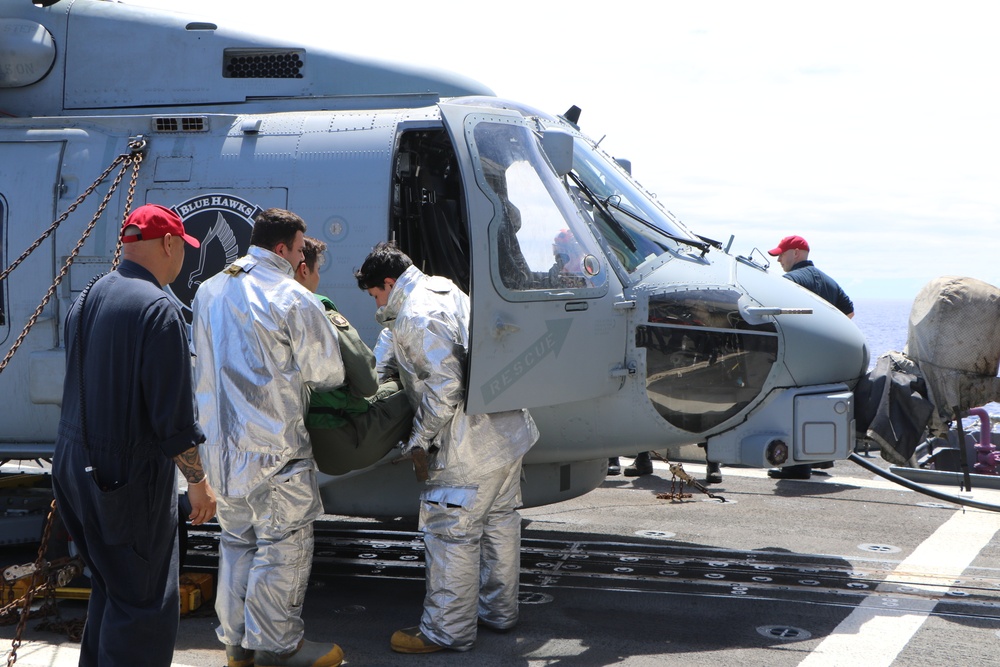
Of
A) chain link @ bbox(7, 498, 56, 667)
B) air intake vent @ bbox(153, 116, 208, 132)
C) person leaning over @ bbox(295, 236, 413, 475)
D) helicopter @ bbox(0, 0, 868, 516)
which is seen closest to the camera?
chain link @ bbox(7, 498, 56, 667)

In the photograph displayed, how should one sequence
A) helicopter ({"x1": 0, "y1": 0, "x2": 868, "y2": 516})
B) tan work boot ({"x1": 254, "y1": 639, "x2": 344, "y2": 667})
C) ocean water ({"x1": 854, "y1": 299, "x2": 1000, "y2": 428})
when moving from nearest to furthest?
tan work boot ({"x1": 254, "y1": 639, "x2": 344, "y2": 667}) < helicopter ({"x1": 0, "y1": 0, "x2": 868, "y2": 516}) < ocean water ({"x1": 854, "y1": 299, "x2": 1000, "y2": 428})

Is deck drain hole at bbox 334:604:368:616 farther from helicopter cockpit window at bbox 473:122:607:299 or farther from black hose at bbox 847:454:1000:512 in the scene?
black hose at bbox 847:454:1000:512

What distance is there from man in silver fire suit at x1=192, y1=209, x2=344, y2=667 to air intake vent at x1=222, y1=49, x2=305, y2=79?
2.07 meters

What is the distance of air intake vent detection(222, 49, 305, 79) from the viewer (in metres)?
6.35

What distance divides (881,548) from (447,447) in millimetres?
3725

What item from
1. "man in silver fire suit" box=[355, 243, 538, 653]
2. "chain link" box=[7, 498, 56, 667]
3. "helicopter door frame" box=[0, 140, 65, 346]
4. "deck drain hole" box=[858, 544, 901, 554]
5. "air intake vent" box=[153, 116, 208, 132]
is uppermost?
"air intake vent" box=[153, 116, 208, 132]

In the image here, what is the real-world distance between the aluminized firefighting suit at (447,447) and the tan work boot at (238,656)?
0.84 meters

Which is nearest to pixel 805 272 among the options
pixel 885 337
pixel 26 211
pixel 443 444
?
pixel 443 444

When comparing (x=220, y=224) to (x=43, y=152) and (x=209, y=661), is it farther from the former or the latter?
(x=209, y=661)

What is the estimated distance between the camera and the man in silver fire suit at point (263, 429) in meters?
4.39

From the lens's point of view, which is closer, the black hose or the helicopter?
the helicopter

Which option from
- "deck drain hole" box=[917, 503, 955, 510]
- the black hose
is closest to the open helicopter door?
the black hose

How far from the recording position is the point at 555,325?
5.28m

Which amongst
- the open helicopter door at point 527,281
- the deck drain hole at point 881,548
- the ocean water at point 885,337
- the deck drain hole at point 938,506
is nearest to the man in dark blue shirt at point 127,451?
the open helicopter door at point 527,281
